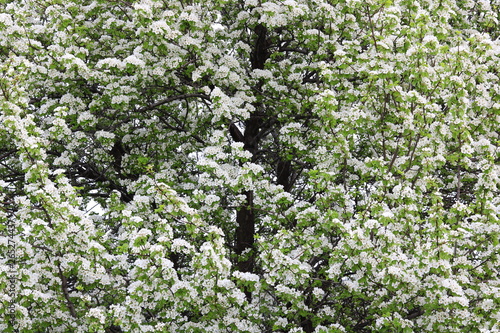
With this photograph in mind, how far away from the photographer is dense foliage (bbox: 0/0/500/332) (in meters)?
8.74

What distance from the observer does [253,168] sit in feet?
34.4

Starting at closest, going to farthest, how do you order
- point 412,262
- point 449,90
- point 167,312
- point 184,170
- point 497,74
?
point 412,262, point 167,312, point 449,90, point 497,74, point 184,170

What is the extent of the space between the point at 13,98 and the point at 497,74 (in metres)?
8.90

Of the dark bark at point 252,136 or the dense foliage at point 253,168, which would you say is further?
the dark bark at point 252,136

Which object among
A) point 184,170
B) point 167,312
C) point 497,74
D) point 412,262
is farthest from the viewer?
point 184,170

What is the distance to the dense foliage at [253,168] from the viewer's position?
344 inches

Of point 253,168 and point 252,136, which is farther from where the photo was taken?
point 252,136

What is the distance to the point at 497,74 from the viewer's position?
454 inches

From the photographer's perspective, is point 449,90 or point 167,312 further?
point 449,90

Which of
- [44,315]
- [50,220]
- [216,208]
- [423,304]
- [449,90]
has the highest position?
[449,90]

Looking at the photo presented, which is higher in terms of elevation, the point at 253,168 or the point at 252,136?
the point at 252,136

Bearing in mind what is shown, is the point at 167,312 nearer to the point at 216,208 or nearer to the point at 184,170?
the point at 216,208

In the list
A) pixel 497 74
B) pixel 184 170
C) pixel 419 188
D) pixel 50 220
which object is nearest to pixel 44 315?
pixel 50 220

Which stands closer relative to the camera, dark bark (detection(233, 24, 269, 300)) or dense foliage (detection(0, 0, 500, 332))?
dense foliage (detection(0, 0, 500, 332))
